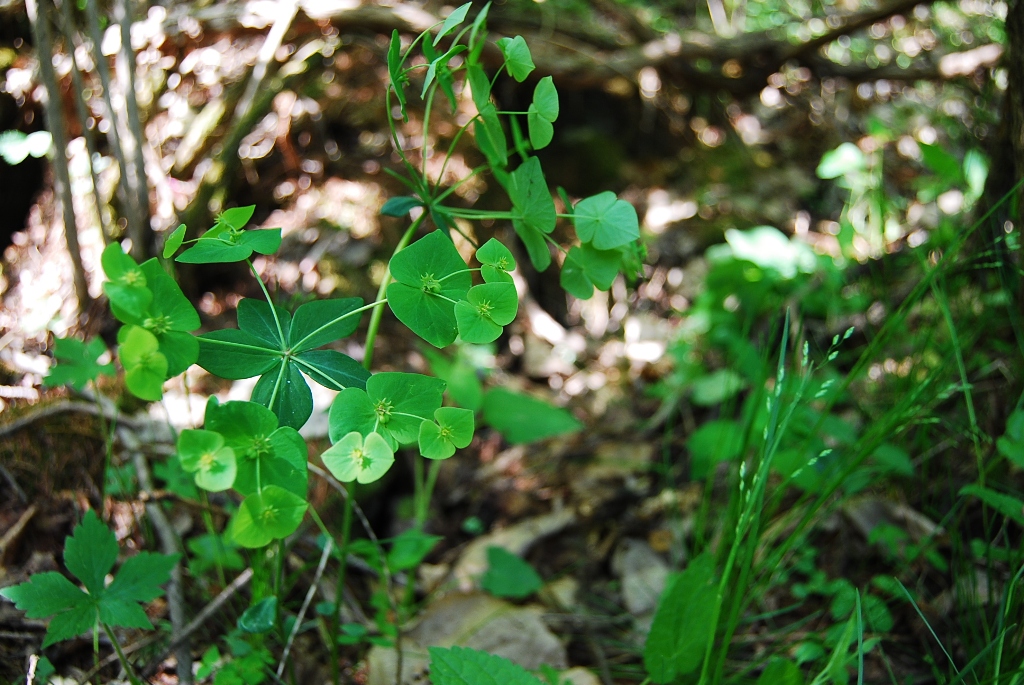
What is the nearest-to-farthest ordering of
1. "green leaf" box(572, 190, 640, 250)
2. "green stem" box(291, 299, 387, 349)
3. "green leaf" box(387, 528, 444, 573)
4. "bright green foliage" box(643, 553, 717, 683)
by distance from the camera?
"green stem" box(291, 299, 387, 349)
"green leaf" box(572, 190, 640, 250)
"bright green foliage" box(643, 553, 717, 683)
"green leaf" box(387, 528, 444, 573)

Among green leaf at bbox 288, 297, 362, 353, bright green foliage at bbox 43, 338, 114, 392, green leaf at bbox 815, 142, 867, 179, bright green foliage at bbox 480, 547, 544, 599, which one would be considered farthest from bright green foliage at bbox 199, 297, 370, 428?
green leaf at bbox 815, 142, 867, 179

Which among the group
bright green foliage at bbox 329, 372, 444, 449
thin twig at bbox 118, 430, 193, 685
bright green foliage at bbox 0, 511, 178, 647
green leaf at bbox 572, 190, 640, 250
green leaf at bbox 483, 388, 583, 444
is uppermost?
green leaf at bbox 572, 190, 640, 250

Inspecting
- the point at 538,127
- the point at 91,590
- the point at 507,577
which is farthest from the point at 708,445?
the point at 91,590

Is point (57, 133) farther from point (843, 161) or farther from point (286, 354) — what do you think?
point (843, 161)

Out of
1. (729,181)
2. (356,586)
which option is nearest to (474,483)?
(356,586)

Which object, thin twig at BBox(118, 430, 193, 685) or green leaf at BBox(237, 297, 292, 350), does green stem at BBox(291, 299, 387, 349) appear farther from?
thin twig at BBox(118, 430, 193, 685)

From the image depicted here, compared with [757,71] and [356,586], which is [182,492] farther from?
[757,71]

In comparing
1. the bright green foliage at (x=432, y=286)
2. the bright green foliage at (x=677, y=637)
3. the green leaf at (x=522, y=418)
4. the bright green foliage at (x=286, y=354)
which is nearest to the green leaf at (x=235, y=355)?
the bright green foliage at (x=286, y=354)

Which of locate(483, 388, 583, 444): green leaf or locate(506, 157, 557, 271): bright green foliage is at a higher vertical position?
locate(506, 157, 557, 271): bright green foliage
